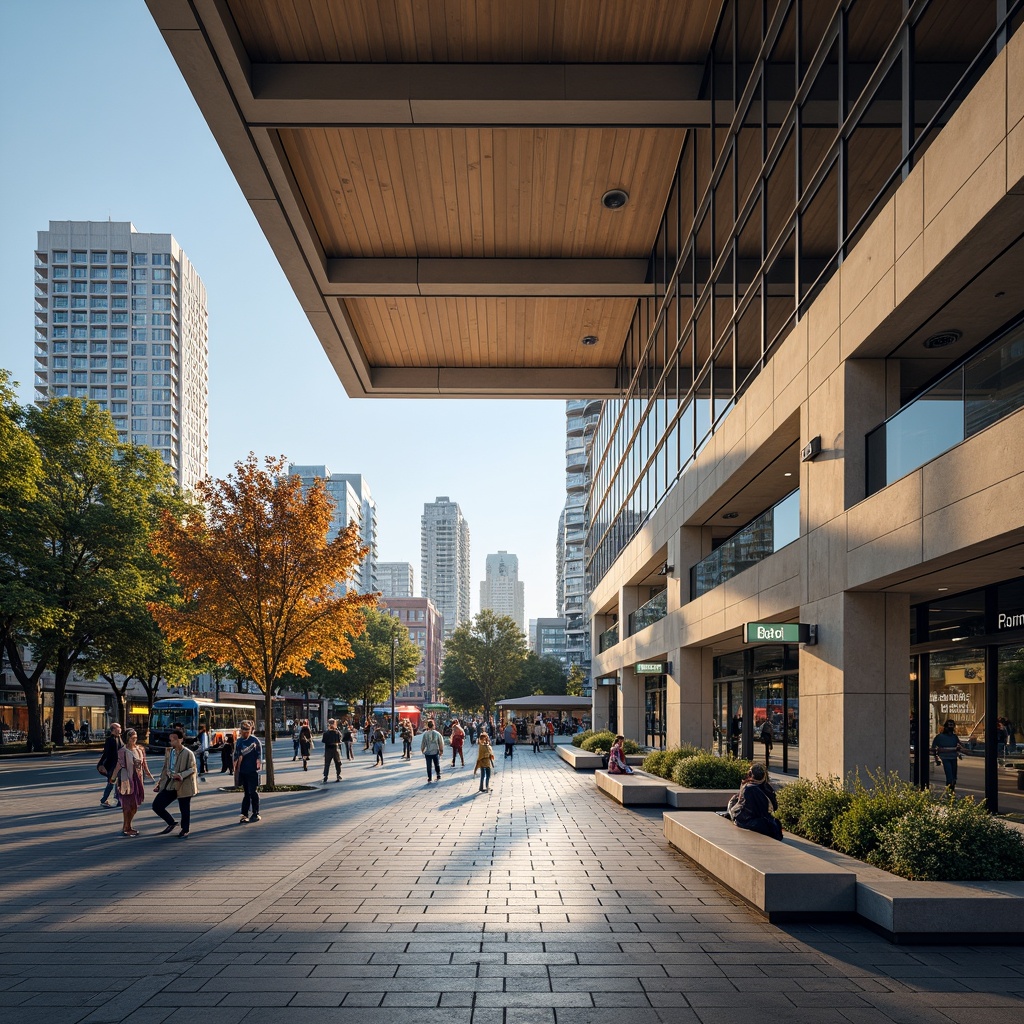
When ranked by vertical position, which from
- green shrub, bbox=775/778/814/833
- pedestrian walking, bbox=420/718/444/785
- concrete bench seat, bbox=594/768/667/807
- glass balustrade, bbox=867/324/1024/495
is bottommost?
pedestrian walking, bbox=420/718/444/785

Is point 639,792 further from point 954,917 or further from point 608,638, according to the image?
point 608,638

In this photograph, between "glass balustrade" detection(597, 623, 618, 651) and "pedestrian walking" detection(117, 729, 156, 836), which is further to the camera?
"glass balustrade" detection(597, 623, 618, 651)

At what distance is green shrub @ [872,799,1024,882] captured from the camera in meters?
8.60

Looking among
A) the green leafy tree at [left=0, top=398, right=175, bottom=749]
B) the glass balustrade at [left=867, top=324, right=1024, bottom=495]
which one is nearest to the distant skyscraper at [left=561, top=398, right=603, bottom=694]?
the green leafy tree at [left=0, top=398, right=175, bottom=749]

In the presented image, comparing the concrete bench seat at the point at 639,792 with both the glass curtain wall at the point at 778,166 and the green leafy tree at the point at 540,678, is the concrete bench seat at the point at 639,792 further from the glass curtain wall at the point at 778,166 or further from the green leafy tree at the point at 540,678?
the green leafy tree at the point at 540,678

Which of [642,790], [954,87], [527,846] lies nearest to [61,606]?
[642,790]

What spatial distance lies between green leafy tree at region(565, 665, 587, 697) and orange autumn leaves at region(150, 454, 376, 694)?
89063mm

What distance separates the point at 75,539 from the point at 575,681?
260ft

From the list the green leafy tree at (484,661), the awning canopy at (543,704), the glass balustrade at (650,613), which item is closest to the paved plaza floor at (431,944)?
the glass balustrade at (650,613)

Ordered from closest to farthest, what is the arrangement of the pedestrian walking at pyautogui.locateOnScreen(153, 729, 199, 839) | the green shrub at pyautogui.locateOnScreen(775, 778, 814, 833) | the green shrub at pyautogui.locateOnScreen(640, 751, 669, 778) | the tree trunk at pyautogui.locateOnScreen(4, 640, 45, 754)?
the green shrub at pyautogui.locateOnScreen(775, 778, 814, 833)
the pedestrian walking at pyautogui.locateOnScreen(153, 729, 199, 839)
the green shrub at pyautogui.locateOnScreen(640, 751, 669, 778)
the tree trunk at pyautogui.locateOnScreen(4, 640, 45, 754)

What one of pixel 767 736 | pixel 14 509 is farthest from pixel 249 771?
pixel 14 509

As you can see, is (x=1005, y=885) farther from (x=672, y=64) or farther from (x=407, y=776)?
(x=407, y=776)

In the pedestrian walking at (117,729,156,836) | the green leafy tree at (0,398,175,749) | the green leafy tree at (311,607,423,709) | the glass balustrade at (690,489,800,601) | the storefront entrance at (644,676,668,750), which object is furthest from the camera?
the green leafy tree at (311,607,423,709)

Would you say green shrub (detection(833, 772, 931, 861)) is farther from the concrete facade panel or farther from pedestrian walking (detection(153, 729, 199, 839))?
pedestrian walking (detection(153, 729, 199, 839))
